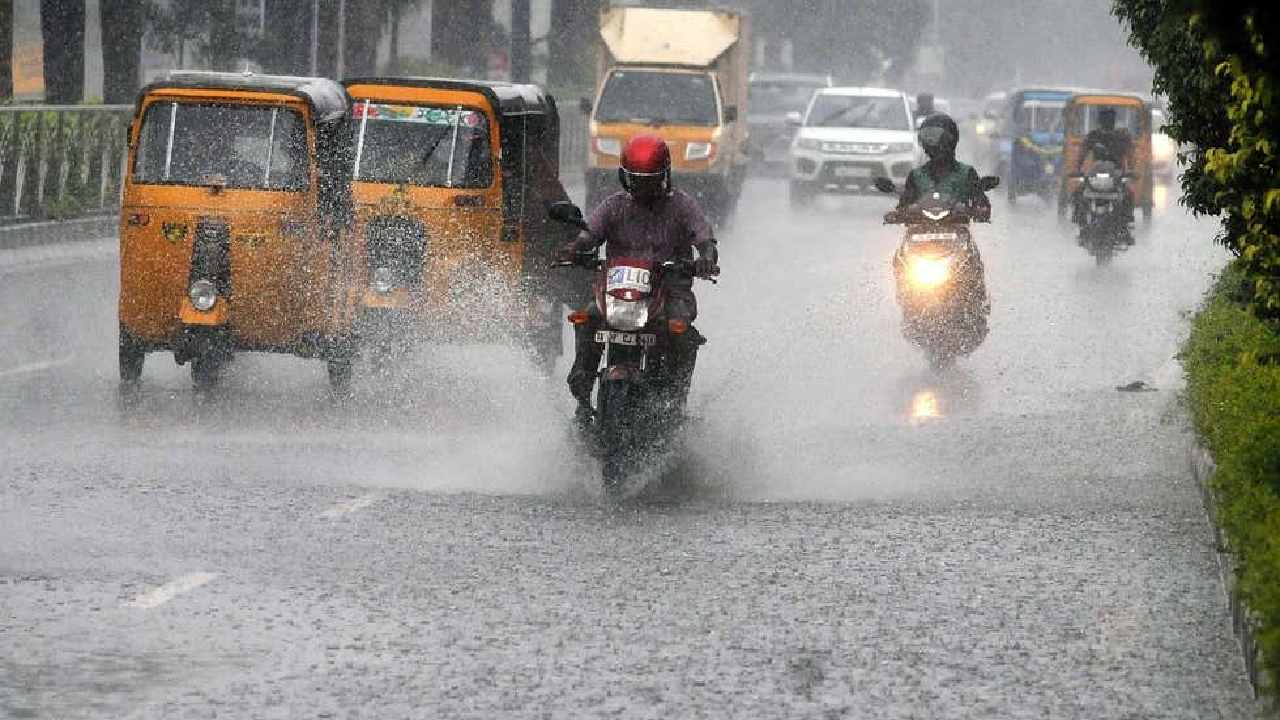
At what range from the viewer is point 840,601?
9055mm

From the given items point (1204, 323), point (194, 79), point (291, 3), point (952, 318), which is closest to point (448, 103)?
point (194, 79)

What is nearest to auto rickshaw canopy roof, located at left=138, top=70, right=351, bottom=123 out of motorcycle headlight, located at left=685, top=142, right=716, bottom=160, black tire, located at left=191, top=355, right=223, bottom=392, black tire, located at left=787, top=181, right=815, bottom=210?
black tire, located at left=191, top=355, right=223, bottom=392

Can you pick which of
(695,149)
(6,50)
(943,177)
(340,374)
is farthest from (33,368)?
(695,149)

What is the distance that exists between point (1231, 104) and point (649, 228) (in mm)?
2797

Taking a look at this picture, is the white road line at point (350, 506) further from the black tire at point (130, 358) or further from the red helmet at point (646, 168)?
the black tire at point (130, 358)

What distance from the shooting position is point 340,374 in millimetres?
15703

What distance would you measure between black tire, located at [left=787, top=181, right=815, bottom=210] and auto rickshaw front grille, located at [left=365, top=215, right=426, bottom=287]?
26016 millimetres

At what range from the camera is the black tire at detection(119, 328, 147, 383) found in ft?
50.9

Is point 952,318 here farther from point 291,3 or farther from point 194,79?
point 291,3

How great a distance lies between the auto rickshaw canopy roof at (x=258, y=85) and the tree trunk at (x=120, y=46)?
2151 cm

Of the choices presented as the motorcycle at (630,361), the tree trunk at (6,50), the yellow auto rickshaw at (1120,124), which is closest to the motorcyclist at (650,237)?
the motorcycle at (630,361)

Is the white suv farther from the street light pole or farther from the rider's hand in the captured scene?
the rider's hand

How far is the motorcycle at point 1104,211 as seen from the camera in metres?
29.2

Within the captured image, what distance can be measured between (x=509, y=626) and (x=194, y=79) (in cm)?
805
